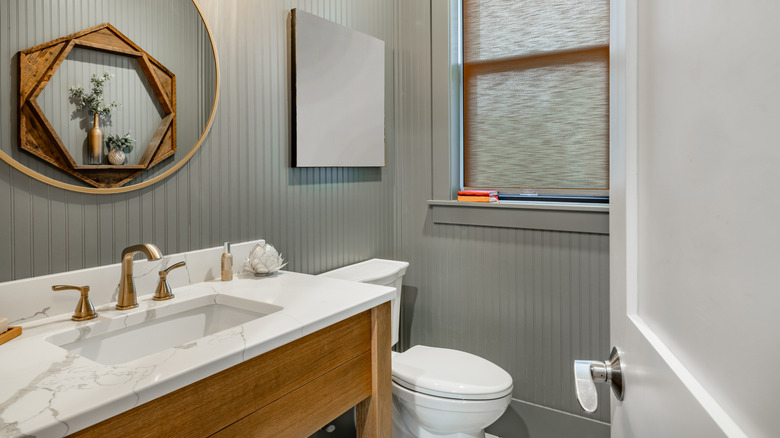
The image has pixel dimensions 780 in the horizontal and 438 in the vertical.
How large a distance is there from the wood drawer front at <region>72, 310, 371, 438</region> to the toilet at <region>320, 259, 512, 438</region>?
0.49m

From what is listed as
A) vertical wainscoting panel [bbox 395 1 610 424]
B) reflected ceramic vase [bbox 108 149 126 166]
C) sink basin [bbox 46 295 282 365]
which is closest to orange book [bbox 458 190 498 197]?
vertical wainscoting panel [bbox 395 1 610 424]

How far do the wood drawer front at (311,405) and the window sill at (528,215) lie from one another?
1.06m

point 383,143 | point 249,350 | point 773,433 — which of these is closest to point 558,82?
point 383,143

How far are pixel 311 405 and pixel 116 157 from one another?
0.82m

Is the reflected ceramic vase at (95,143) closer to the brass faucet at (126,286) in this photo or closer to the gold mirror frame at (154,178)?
the gold mirror frame at (154,178)

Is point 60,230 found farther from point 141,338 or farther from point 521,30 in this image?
point 521,30

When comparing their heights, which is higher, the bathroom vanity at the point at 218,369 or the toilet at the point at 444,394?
the bathroom vanity at the point at 218,369

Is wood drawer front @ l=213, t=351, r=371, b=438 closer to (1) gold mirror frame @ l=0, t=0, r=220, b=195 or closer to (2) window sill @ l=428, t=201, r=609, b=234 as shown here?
(1) gold mirror frame @ l=0, t=0, r=220, b=195

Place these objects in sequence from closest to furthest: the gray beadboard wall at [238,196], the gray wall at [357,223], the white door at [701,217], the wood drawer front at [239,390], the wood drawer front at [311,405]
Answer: the white door at [701,217], the wood drawer front at [239,390], the wood drawer front at [311,405], the gray beadboard wall at [238,196], the gray wall at [357,223]

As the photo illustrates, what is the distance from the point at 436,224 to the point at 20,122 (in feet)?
5.56

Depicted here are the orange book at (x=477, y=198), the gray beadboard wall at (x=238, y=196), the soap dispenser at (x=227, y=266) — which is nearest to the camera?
the gray beadboard wall at (x=238, y=196)

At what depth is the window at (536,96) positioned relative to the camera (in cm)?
207

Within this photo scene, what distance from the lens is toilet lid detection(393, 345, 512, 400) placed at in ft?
5.53

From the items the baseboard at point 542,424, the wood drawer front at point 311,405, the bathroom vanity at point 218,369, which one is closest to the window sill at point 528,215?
the baseboard at point 542,424
